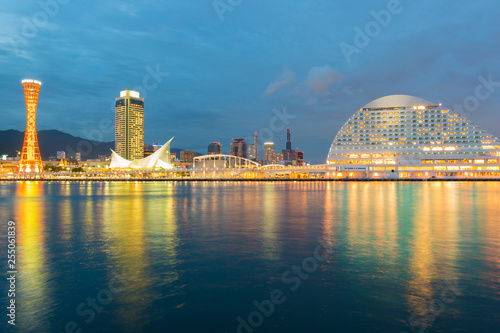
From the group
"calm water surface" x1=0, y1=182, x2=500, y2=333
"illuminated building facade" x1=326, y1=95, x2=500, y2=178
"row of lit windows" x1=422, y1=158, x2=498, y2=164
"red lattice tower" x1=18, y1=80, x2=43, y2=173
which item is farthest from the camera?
"red lattice tower" x1=18, y1=80, x2=43, y2=173

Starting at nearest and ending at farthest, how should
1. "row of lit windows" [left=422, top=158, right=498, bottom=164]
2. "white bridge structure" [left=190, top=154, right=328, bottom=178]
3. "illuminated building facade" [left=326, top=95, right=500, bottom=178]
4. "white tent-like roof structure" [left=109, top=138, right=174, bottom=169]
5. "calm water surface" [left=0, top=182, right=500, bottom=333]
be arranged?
"calm water surface" [left=0, top=182, right=500, bottom=333] → "row of lit windows" [left=422, top=158, right=498, bottom=164] → "illuminated building facade" [left=326, top=95, right=500, bottom=178] → "white bridge structure" [left=190, top=154, right=328, bottom=178] → "white tent-like roof structure" [left=109, top=138, right=174, bottom=169]

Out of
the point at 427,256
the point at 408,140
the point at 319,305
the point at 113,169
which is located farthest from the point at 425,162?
the point at 113,169

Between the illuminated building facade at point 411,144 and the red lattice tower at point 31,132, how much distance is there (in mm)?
109607

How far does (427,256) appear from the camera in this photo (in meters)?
13.9

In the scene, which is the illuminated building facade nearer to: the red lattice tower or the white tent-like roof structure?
the white tent-like roof structure

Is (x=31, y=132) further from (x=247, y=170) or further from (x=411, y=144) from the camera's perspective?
(x=411, y=144)

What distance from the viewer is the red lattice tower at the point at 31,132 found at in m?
126

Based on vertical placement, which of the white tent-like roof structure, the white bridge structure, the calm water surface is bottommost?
the calm water surface

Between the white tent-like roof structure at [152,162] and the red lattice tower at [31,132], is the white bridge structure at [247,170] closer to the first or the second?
the white tent-like roof structure at [152,162]

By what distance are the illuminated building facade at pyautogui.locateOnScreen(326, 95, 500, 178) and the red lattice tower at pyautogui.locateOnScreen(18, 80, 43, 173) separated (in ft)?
360

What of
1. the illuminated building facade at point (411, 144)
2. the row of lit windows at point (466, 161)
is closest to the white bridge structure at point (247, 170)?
the illuminated building facade at point (411, 144)

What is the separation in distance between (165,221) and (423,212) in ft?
68.3

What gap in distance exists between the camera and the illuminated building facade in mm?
98312

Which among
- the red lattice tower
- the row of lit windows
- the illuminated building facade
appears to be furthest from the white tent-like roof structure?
the row of lit windows
